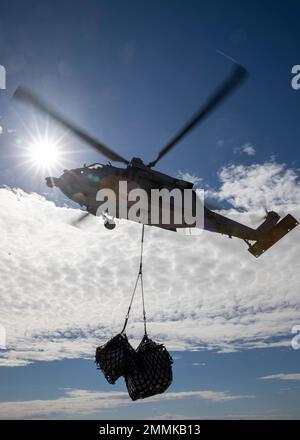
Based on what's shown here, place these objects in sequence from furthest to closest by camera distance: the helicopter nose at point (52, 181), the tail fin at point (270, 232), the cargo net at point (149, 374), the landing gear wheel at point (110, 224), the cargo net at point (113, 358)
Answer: the tail fin at point (270, 232)
the landing gear wheel at point (110, 224)
the helicopter nose at point (52, 181)
the cargo net at point (113, 358)
the cargo net at point (149, 374)

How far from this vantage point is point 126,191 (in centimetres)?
1283

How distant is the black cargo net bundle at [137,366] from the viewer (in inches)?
338

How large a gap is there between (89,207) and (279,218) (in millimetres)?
9320

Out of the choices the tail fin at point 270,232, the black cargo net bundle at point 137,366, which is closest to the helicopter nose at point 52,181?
the black cargo net bundle at point 137,366

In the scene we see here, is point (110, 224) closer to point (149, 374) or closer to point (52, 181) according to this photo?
point (52, 181)

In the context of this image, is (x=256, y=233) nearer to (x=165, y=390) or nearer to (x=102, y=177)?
(x=102, y=177)

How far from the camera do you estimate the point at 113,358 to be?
29.1ft

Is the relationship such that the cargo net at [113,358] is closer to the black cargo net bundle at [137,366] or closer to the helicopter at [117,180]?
the black cargo net bundle at [137,366]

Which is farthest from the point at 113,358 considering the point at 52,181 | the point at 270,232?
the point at 270,232

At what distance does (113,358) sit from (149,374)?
40.2 inches

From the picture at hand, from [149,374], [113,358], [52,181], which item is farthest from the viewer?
[52,181]

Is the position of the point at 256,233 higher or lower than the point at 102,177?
lower

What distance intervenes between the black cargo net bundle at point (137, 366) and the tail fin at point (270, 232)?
8.07 meters
